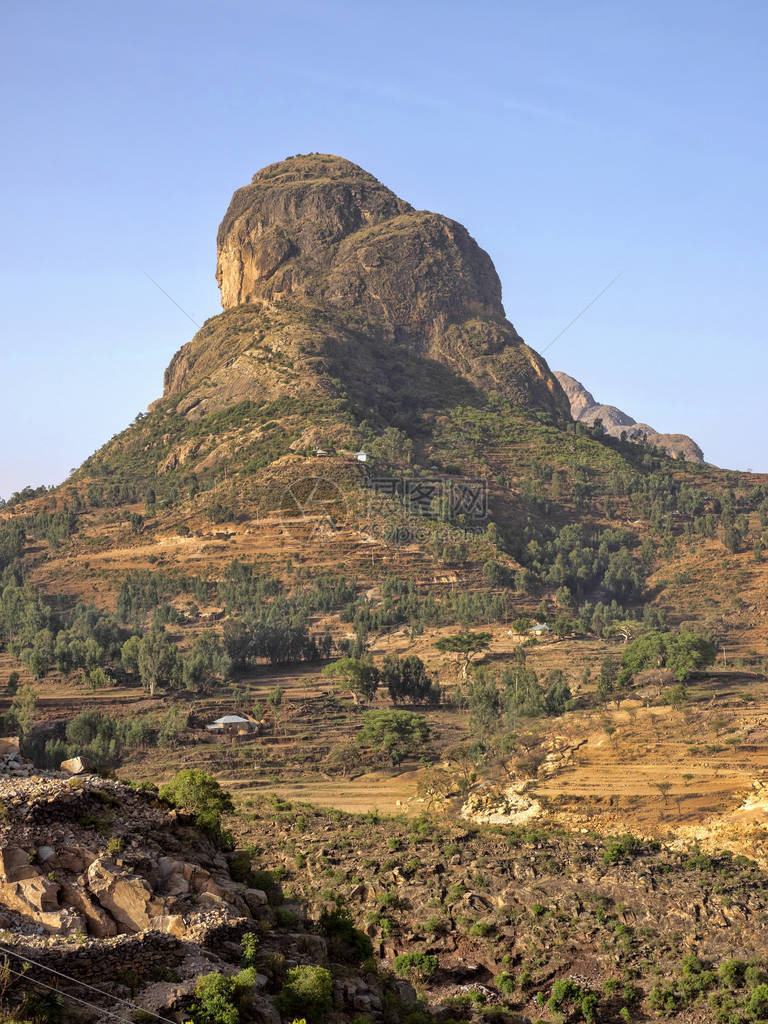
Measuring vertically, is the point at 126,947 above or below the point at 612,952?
above

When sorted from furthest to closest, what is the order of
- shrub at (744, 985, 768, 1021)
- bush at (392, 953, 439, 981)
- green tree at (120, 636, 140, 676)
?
green tree at (120, 636, 140, 676)
bush at (392, 953, 439, 981)
shrub at (744, 985, 768, 1021)

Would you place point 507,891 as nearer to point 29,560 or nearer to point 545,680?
point 545,680

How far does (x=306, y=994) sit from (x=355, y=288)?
145 m

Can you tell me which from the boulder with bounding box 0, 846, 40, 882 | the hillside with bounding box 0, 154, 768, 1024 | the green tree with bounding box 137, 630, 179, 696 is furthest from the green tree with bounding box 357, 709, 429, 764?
the boulder with bounding box 0, 846, 40, 882

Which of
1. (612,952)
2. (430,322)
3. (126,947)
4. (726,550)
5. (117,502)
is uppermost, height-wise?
(430,322)

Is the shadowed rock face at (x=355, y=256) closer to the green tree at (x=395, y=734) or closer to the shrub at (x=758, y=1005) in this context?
the green tree at (x=395, y=734)

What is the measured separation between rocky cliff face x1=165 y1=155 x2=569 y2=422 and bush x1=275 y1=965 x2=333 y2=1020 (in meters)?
123

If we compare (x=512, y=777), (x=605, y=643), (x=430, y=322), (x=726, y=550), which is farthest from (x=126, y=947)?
(x=430, y=322)

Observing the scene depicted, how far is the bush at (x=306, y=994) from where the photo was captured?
42.3 feet

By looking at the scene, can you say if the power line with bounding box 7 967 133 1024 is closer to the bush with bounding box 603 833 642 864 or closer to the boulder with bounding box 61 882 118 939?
the boulder with bounding box 61 882 118 939

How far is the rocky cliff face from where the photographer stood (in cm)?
14212

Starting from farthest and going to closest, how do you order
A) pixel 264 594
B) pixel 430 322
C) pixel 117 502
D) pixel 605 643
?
pixel 430 322, pixel 117 502, pixel 264 594, pixel 605 643

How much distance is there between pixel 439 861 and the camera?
28.0m

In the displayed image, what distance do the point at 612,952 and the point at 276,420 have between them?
98.9 meters
